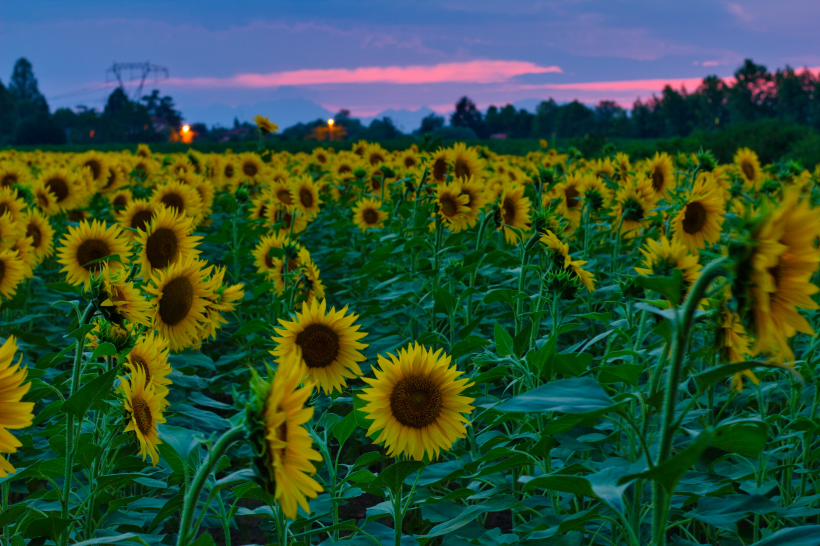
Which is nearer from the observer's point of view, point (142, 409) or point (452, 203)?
point (142, 409)

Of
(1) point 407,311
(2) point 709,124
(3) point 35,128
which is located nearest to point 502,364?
(1) point 407,311

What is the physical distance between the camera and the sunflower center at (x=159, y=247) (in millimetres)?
3490

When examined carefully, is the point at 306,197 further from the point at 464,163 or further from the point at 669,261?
the point at 669,261

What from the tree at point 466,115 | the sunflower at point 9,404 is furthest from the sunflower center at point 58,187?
the tree at point 466,115

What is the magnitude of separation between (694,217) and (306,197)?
3.78m

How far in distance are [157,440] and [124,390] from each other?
0.19 meters

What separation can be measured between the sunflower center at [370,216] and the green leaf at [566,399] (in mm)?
5383

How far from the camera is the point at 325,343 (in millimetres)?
2707

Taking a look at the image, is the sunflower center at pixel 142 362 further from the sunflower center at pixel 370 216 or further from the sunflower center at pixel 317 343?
the sunflower center at pixel 370 216

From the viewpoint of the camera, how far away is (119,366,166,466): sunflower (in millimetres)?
1981

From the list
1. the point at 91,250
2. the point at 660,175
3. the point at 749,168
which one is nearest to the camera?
the point at 91,250

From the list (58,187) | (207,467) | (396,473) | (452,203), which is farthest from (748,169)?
(207,467)

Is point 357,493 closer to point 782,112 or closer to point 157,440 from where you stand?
point 157,440

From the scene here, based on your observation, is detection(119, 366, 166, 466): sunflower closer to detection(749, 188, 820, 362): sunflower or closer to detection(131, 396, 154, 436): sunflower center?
detection(131, 396, 154, 436): sunflower center
